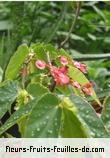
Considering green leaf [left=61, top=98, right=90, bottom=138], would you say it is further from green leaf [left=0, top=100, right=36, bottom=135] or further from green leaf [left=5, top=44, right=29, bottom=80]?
green leaf [left=5, top=44, right=29, bottom=80]

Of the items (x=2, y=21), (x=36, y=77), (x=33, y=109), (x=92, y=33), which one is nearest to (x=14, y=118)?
(x=33, y=109)

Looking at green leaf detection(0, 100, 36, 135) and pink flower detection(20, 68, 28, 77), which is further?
pink flower detection(20, 68, 28, 77)

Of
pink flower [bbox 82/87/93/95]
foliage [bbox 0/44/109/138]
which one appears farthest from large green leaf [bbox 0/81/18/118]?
pink flower [bbox 82/87/93/95]

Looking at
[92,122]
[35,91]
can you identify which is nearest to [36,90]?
[35,91]

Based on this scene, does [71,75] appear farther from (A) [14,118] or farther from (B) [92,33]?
(B) [92,33]

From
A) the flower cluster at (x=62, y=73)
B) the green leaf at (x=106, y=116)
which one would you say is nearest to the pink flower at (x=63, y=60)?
the flower cluster at (x=62, y=73)

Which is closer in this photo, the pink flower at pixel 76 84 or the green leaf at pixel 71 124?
the green leaf at pixel 71 124

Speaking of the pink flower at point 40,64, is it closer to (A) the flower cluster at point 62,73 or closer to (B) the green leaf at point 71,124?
(A) the flower cluster at point 62,73
